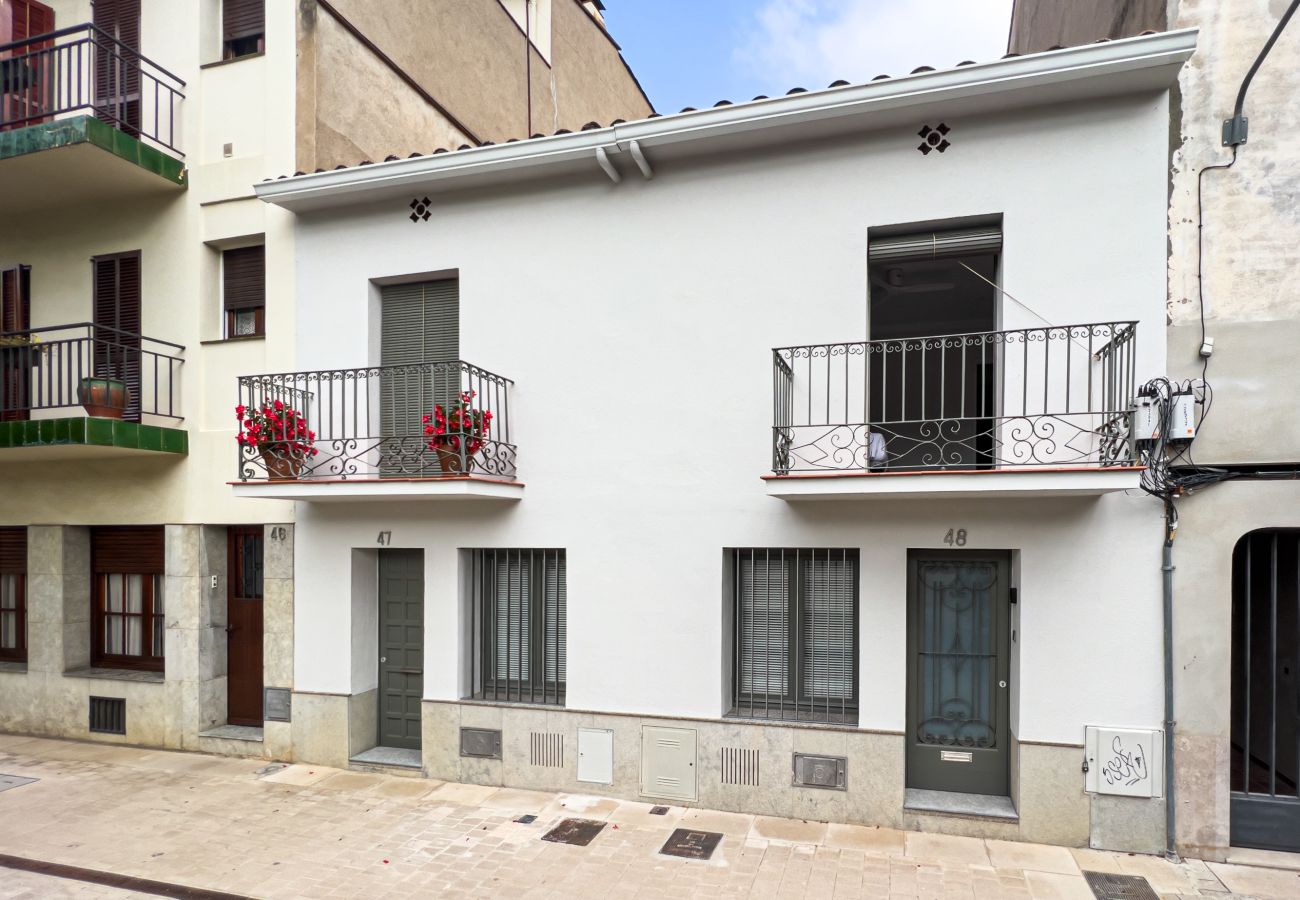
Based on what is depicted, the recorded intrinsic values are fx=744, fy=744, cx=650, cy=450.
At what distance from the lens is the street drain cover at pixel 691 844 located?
5.83m

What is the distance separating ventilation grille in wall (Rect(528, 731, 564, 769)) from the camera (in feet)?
23.4

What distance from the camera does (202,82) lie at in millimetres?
8766

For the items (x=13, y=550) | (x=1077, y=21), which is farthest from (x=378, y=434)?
(x=1077, y=21)

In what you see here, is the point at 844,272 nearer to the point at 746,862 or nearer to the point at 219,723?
the point at 746,862

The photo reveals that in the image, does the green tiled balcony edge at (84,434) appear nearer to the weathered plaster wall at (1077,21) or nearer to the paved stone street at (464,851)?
the paved stone street at (464,851)

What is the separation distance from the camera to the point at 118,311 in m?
9.03

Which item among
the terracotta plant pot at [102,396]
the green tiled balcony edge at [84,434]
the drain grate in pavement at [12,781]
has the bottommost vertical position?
the drain grate in pavement at [12,781]

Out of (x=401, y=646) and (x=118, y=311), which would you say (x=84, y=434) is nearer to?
(x=118, y=311)

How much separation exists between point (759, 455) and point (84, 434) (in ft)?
22.9

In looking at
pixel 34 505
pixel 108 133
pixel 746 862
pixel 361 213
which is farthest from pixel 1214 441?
pixel 34 505

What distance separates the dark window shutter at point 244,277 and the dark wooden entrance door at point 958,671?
25.5 feet

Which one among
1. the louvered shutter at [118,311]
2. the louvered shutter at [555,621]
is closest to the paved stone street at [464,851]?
the louvered shutter at [555,621]

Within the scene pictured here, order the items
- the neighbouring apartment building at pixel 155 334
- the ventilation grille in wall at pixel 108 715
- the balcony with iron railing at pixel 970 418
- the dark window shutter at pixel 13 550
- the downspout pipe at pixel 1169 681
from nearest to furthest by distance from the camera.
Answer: the balcony with iron railing at pixel 970 418 → the downspout pipe at pixel 1169 681 → the neighbouring apartment building at pixel 155 334 → the ventilation grille in wall at pixel 108 715 → the dark window shutter at pixel 13 550

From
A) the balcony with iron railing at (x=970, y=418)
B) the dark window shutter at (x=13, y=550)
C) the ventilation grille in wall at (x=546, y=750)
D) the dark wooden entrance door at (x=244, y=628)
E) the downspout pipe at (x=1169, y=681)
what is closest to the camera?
the balcony with iron railing at (x=970, y=418)
